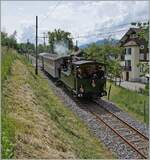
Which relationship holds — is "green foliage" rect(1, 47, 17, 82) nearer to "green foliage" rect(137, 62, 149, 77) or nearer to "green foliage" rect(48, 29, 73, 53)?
"green foliage" rect(137, 62, 149, 77)

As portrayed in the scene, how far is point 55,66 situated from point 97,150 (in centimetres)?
2140

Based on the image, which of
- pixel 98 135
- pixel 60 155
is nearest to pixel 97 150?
pixel 98 135

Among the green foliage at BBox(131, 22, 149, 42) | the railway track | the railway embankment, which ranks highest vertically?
the green foliage at BBox(131, 22, 149, 42)

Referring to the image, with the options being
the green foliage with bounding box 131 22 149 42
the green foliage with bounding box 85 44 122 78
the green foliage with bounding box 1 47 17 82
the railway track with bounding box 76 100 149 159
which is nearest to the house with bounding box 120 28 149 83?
the green foliage with bounding box 85 44 122 78

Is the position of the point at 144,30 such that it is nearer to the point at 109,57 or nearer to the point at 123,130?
the point at 123,130

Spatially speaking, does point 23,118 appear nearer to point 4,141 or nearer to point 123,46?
point 4,141

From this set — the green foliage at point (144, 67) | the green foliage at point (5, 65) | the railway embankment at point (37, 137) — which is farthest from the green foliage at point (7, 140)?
the green foliage at point (5, 65)

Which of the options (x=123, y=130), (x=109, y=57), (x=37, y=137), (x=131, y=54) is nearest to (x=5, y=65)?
(x=123, y=130)

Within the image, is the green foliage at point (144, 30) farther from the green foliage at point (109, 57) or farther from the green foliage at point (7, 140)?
the green foliage at point (109, 57)

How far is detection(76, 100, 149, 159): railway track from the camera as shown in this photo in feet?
44.6

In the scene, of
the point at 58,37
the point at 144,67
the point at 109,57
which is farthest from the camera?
the point at 58,37

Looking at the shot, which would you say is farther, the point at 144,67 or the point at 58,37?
the point at 58,37

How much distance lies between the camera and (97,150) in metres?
13.1

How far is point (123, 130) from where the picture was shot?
1647cm
